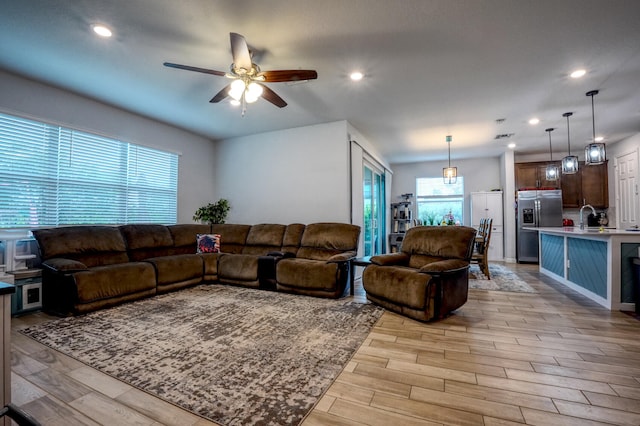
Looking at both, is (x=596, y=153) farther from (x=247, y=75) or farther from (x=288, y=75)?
(x=247, y=75)

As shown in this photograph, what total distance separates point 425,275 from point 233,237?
3466 millimetres

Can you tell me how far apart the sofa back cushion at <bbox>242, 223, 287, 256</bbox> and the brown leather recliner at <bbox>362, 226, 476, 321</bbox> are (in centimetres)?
187

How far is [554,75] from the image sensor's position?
325 cm

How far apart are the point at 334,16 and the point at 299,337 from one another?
109 inches

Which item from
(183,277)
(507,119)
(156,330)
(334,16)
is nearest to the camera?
(334,16)

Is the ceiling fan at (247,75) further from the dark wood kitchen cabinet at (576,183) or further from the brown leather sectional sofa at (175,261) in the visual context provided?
the dark wood kitchen cabinet at (576,183)

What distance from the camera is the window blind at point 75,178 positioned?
3354mm

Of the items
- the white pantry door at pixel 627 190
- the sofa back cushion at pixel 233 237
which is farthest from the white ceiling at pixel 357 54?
the sofa back cushion at pixel 233 237

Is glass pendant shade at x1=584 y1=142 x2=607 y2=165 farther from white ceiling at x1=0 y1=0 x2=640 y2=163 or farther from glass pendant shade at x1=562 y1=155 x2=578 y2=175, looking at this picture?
white ceiling at x1=0 y1=0 x2=640 y2=163

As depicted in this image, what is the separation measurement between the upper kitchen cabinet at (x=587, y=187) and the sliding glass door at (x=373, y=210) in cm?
446

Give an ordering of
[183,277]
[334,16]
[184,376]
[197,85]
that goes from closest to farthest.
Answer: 1. [184,376]
2. [334,16]
3. [197,85]
4. [183,277]

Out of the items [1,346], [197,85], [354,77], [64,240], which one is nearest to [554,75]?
[354,77]

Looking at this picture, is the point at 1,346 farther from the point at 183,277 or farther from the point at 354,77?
the point at 354,77

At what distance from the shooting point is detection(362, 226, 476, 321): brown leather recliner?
9.08 ft
